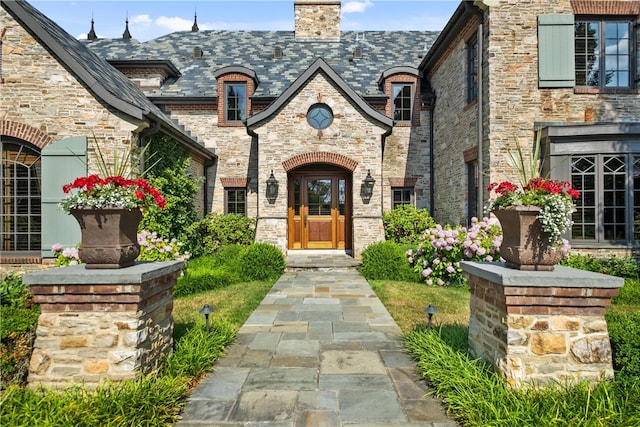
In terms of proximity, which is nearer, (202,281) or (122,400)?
(122,400)

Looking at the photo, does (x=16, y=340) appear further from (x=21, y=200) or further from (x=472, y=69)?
(x=472, y=69)

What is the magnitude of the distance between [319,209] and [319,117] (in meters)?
3.11

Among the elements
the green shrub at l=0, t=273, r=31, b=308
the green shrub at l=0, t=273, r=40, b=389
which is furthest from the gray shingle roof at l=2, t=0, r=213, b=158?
the green shrub at l=0, t=273, r=40, b=389

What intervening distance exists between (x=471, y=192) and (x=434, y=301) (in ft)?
15.4

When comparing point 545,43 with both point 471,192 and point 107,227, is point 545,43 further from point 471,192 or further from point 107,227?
point 107,227

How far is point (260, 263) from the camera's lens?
9.45m

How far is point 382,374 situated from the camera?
13.1ft

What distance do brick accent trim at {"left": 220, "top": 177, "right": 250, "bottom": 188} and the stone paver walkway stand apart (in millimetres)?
8270

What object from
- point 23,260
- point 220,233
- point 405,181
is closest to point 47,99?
point 23,260

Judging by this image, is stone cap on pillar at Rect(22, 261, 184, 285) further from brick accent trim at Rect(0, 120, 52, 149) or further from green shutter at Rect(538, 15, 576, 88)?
green shutter at Rect(538, 15, 576, 88)

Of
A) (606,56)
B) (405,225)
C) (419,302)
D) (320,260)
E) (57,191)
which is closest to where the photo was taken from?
(419,302)

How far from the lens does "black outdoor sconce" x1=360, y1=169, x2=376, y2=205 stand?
1132 cm

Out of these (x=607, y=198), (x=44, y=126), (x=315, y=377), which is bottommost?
(x=315, y=377)

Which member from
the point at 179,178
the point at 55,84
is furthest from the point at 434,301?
the point at 55,84
